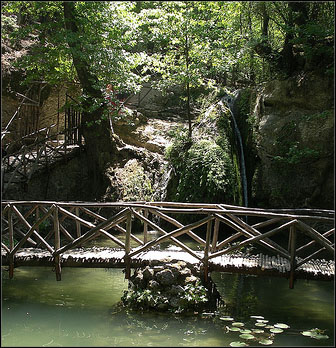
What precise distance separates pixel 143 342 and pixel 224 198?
6.44 meters

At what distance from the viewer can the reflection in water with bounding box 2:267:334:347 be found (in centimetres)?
506

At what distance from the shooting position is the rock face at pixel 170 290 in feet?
19.5

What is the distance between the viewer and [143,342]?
498cm

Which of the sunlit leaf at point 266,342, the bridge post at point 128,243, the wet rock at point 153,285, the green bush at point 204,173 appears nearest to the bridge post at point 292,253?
the sunlit leaf at point 266,342

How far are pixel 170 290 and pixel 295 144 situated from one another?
267 inches

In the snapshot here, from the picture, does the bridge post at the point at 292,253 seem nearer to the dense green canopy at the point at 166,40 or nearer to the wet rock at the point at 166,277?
the wet rock at the point at 166,277

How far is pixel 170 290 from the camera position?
6.00m

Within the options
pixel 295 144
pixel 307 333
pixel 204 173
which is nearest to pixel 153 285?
pixel 307 333

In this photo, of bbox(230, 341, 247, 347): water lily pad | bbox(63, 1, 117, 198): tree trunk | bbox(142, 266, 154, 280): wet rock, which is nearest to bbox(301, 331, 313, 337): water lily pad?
bbox(230, 341, 247, 347): water lily pad

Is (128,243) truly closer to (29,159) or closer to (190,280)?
(190,280)

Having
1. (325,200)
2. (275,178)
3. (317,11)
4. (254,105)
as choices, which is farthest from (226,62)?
(325,200)

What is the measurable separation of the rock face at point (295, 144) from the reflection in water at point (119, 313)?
3.89 metres

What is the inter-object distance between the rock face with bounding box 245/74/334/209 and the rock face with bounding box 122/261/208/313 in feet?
19.3

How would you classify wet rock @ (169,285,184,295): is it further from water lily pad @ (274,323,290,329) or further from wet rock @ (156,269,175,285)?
water lily pad @ (274,323,290,329)
